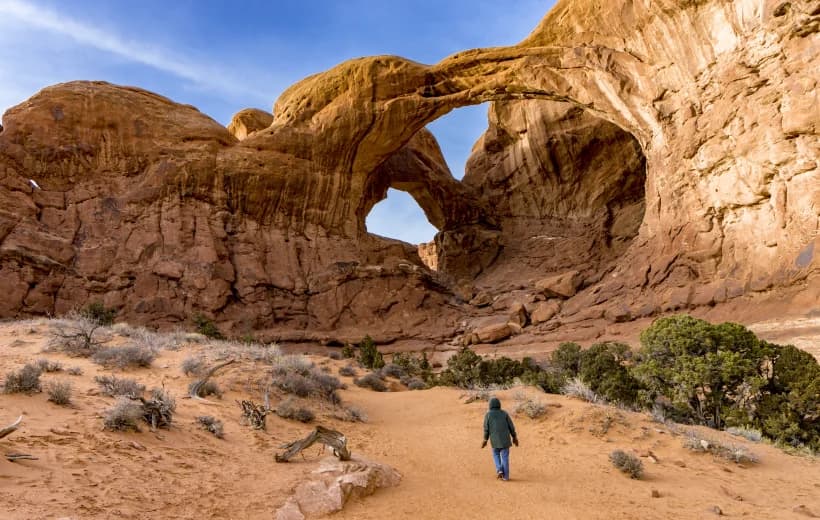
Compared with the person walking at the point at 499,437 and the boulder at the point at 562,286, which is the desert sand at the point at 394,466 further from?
the boulder at the point at 562,286

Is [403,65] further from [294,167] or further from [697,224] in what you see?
[697,224]

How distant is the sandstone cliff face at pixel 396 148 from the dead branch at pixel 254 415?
59.0ft

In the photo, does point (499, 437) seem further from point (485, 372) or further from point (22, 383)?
point (485, 372)

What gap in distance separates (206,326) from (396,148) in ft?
52.0

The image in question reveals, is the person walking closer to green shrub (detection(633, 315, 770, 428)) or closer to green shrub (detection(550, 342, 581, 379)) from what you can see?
green shrub (detection(633, 315, 770, 428))

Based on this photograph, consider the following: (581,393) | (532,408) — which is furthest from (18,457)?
(581,393)

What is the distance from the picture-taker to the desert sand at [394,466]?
462cm

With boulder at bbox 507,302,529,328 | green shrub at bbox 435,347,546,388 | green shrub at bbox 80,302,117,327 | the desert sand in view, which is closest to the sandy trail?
the desert sand

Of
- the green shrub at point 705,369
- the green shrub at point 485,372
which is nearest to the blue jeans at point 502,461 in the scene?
the green shrub at point 705,369

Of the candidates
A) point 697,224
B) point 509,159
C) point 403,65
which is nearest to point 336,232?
point 403,65

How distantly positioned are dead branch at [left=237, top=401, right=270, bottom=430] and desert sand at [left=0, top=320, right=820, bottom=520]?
159 millimetres

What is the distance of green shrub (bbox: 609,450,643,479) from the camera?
6.89m

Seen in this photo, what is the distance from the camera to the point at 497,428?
6.73m

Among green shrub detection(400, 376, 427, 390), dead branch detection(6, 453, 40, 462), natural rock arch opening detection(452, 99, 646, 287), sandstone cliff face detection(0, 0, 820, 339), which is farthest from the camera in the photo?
natural rock arch opening detection(452, 99, 646, 287)
